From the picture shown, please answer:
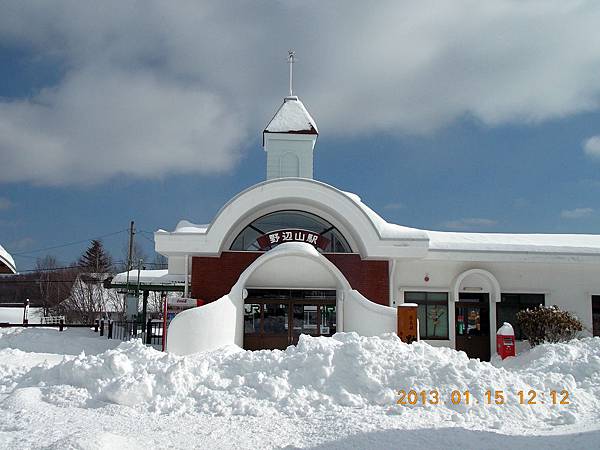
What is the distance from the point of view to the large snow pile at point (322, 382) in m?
9.16

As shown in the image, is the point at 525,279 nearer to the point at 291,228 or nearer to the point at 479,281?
the point at 479,281

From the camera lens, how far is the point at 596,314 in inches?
770

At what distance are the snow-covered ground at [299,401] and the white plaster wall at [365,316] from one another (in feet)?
11.2

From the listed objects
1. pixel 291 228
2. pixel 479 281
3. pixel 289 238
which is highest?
pixel 291 228

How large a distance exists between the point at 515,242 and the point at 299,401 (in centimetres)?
1358

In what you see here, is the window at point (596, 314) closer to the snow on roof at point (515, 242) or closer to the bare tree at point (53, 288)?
the snow on roof at point (515, 242)

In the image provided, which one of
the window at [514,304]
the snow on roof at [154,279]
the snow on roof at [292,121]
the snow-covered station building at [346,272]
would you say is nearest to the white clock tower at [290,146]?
the snow on roof at [292,121]

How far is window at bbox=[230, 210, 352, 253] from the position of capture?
18.2m

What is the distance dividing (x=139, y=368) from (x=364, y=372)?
4.20m

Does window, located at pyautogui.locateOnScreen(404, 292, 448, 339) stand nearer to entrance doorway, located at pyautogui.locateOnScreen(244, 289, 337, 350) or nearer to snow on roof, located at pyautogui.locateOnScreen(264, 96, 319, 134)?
entrance doorway, located at pyautogui.locateOnScreen(244, 289, 337, 350)

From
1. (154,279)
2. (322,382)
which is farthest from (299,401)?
(154,279)

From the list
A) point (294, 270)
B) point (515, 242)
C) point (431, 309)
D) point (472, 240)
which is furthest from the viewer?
point (515, 242)

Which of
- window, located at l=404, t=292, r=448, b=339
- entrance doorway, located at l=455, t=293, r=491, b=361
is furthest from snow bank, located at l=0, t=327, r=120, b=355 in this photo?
entrance doorway, located at l=455, t=293, r=491, b=361

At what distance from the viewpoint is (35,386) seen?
34.8 feet
